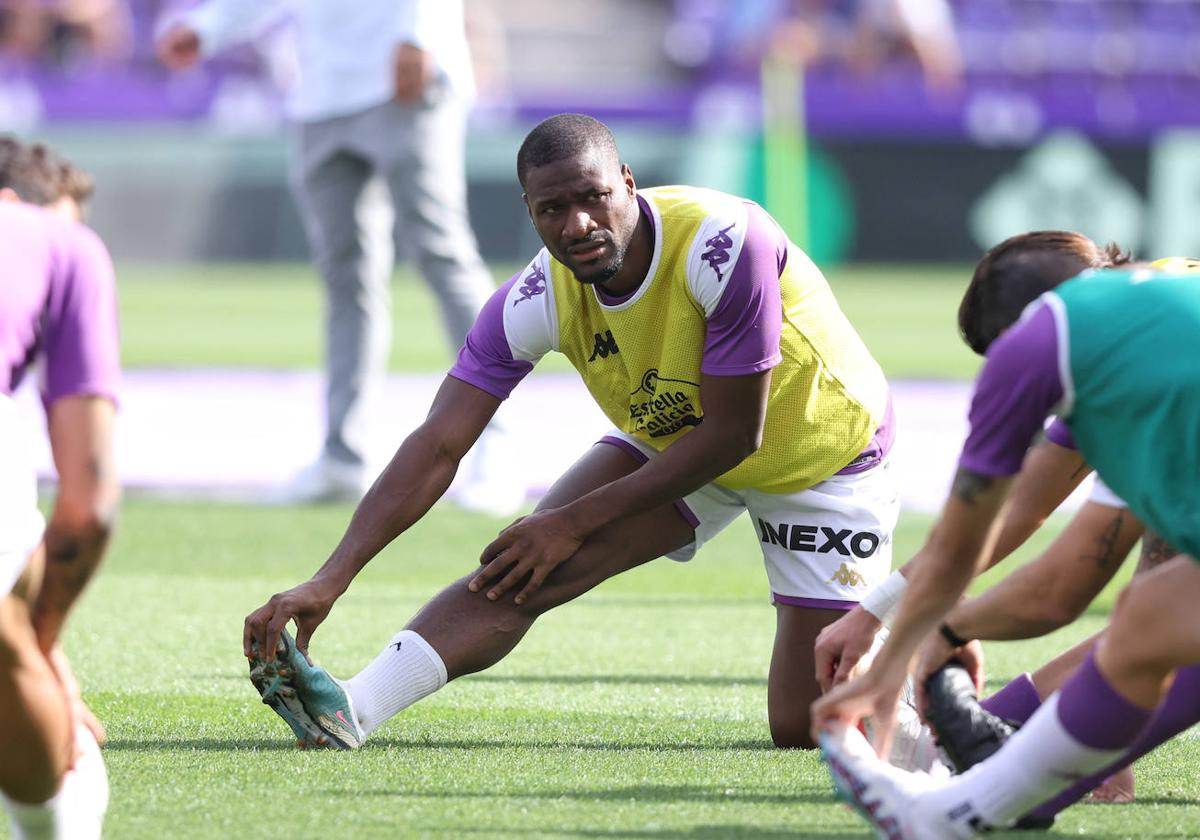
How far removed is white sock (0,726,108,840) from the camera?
3127 millimetres

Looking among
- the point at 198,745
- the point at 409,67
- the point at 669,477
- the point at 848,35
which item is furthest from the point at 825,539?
the point at 848,35

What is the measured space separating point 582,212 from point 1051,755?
1.69 m

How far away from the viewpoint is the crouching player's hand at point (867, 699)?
326 centimetres

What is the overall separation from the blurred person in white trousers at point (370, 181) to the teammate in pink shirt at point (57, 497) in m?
5.07

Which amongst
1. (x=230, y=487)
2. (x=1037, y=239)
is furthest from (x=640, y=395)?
(x=230, y=487)

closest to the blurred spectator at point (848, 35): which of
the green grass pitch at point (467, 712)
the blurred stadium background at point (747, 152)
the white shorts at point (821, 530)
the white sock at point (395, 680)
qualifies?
the blurred stadium background at point (747, 152)

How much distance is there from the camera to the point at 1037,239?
11.9ft

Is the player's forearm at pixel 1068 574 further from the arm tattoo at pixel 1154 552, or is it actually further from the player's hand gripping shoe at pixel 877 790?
the player's hand gripping shoe at pixel 877 790

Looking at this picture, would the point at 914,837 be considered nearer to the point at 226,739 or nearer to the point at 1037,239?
the point at 1037,239

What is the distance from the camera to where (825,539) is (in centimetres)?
488

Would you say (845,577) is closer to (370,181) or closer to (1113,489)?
(1113,489)

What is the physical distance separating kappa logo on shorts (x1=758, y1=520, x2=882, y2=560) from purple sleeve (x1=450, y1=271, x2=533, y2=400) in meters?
0.78

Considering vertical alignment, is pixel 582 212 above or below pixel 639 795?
above

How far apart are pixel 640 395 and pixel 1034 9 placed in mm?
22477
